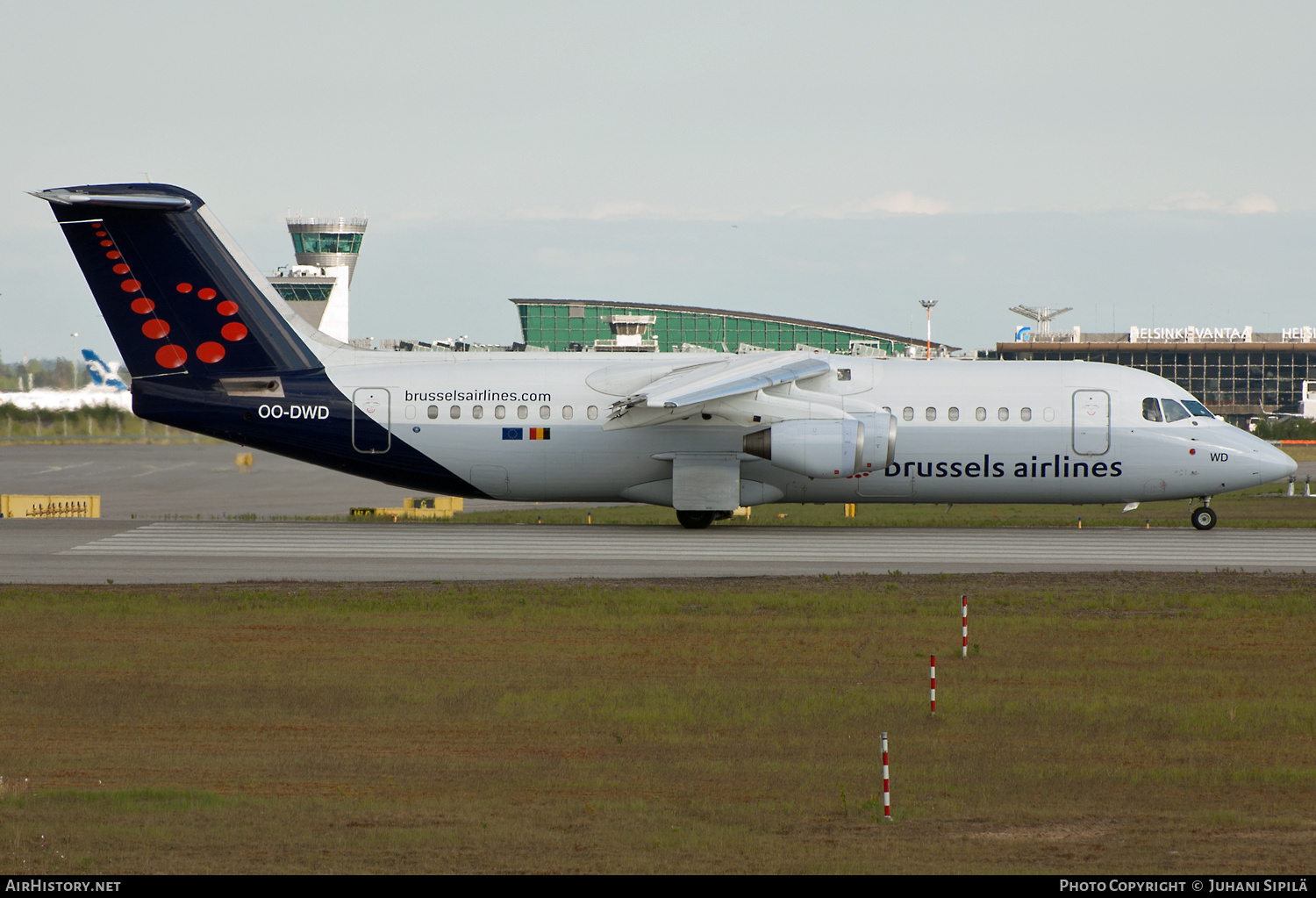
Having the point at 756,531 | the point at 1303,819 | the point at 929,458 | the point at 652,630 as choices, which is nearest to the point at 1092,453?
the point at 929,458

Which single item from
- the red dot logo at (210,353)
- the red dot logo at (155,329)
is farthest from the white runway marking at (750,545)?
the red dot logo at (155,329)

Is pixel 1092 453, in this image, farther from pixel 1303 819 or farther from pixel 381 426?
pixel 1303 819

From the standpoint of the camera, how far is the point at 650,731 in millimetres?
12539

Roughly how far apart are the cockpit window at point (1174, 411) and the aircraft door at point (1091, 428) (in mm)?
1513

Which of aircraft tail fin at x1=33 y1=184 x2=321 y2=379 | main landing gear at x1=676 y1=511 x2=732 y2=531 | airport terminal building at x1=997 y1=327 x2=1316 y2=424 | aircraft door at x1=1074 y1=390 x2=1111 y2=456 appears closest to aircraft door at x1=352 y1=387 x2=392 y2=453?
aircraft tail fin at x1=33 y1=184 x2=321 y2=379

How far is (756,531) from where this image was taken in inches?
1221

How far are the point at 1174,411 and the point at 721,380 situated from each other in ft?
36.8

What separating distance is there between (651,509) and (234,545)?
16992 mm

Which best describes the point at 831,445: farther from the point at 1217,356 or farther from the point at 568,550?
the point at 1217,356

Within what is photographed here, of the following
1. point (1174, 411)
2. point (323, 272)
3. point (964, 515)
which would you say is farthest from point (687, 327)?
point (1174, 411)

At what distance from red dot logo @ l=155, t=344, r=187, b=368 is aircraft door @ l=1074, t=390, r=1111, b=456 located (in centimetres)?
2106

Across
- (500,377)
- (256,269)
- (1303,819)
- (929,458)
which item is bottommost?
(1303,819)

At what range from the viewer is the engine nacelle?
94.6 ft

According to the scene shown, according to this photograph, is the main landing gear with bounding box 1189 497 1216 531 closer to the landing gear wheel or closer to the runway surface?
the runway surface
